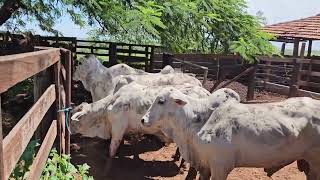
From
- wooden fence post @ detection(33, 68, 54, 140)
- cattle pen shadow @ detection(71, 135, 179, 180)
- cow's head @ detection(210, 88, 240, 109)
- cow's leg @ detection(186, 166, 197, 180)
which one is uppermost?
wooden fence post @ detection(33, 68, 54, 140)

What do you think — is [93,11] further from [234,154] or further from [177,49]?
[234,154]

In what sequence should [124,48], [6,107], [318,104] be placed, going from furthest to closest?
1. [124,48]
2. [6,107]
3. [318,104]

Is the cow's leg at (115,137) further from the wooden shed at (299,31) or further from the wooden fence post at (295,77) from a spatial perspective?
the wooden shed at (299,31)

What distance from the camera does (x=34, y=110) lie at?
2.93 m

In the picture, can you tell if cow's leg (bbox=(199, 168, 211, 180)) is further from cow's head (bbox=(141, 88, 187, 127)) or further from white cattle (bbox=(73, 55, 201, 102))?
white cattle (bbox=(73, 55, 201, 102))

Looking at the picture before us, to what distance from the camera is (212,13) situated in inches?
377

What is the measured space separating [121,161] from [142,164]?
1.29 feet

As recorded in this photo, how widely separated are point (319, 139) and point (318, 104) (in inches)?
17.6

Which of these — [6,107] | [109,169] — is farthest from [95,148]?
[6,107]

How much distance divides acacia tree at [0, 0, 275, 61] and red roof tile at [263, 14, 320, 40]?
29.5 feet

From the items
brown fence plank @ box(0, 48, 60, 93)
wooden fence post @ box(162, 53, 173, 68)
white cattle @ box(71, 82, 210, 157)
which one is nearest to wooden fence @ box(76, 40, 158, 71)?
wooden fence post @ box(162, 53, 173, 68)

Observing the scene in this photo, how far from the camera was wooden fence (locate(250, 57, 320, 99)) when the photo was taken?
45.1 ft

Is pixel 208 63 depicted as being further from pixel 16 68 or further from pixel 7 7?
pixel 16 68

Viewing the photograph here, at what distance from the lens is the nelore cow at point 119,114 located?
23.7 feet
